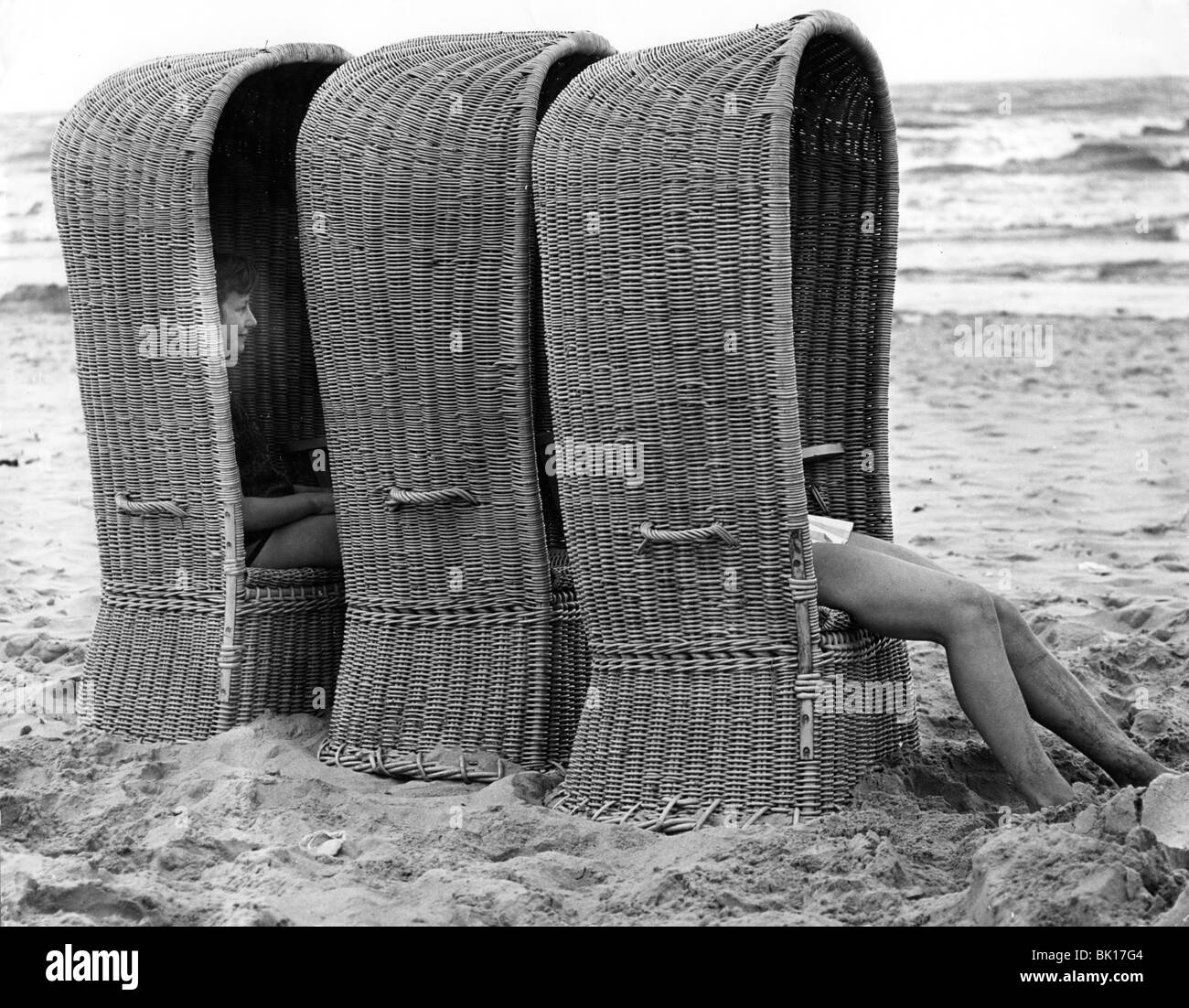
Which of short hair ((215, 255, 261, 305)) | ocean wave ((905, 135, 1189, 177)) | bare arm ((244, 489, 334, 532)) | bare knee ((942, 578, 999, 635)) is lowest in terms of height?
ocean wave ((905, 135, 1189, 177))

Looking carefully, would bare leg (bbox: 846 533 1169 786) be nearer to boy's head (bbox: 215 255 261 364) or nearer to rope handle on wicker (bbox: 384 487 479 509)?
rope handle on wicker (bbox: 384 487 479 509)

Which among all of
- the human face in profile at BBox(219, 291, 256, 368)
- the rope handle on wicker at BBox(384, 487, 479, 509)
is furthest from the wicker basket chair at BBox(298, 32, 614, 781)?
the human face in profile at BBox(219, 291, 256, 368)

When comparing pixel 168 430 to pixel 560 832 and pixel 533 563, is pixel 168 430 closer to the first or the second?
pixel 533 563

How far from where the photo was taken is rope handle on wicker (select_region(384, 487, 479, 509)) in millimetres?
3508

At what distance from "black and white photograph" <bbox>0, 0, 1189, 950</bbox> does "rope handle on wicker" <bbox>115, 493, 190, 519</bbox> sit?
0.04 feet

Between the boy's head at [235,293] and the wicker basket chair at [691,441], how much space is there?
3.61 ft

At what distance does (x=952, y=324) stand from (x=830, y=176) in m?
6.92

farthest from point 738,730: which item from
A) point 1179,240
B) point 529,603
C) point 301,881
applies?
point 1179,240

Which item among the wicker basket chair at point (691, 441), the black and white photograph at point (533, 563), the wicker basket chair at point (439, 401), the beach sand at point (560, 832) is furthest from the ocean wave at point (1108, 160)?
the wicker basket chair at point (691, 441)

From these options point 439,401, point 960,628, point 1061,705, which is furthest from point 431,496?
point 1061,705

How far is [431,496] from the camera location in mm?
3523

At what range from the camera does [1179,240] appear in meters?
11.8
